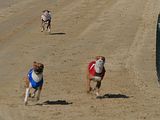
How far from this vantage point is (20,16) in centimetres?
4256

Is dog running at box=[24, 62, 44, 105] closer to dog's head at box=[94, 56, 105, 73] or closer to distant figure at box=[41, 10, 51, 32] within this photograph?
dog's head at box=[94, 56, 105, 73]

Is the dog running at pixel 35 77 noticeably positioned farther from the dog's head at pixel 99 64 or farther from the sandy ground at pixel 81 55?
the dog's head at pixel 99 64

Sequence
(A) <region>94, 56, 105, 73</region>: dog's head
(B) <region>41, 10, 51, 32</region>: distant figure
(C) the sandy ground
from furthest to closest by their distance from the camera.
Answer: (B) <region>41, 10, 51, 32</region>: distant figure
(A) <region>94, 56, 105, 73</region>: dog's head
(C) the sandy ground

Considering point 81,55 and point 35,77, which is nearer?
point 35,77

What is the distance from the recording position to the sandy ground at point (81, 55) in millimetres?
17031

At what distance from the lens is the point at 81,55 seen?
27.9 meters

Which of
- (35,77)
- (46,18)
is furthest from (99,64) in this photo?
(46,18)

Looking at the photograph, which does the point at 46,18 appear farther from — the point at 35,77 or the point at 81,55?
the point at 35,77

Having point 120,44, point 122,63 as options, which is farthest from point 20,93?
point 120,44

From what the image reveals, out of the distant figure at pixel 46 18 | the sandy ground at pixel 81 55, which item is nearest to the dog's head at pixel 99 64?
the sandy ground at pixel 81 55

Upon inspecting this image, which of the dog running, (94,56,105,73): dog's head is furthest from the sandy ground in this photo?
(94,56,105,73): dog's head

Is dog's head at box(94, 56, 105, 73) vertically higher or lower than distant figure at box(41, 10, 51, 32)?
lower

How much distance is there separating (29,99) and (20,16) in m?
25.4

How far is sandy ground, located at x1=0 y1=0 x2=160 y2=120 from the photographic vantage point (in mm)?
17031
